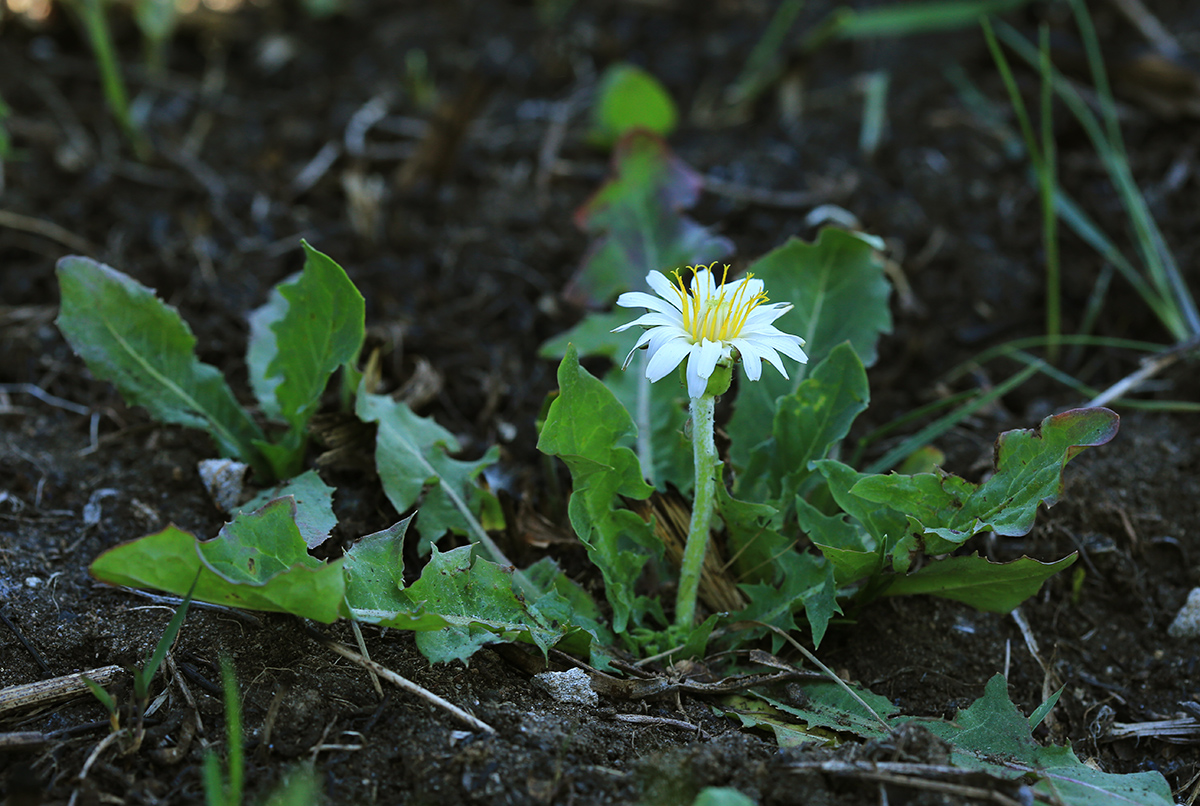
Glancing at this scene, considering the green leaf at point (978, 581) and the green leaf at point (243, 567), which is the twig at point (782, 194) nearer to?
the green leaf at point (978, 581)

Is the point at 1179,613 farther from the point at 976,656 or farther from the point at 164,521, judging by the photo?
the point at 164,521

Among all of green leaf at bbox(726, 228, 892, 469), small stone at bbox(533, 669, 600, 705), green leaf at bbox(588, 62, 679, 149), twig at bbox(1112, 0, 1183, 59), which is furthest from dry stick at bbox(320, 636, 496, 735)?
twig at bbox(1112, 0, 1183, 59)

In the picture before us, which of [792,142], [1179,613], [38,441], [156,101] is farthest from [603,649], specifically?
[156,101]

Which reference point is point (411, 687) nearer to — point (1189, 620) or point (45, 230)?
point (1189, 620)

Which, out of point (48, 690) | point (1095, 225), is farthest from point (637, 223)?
point (48, 690)

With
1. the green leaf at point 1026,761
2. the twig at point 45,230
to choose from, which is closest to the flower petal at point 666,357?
the green leaf at point 1026,761
